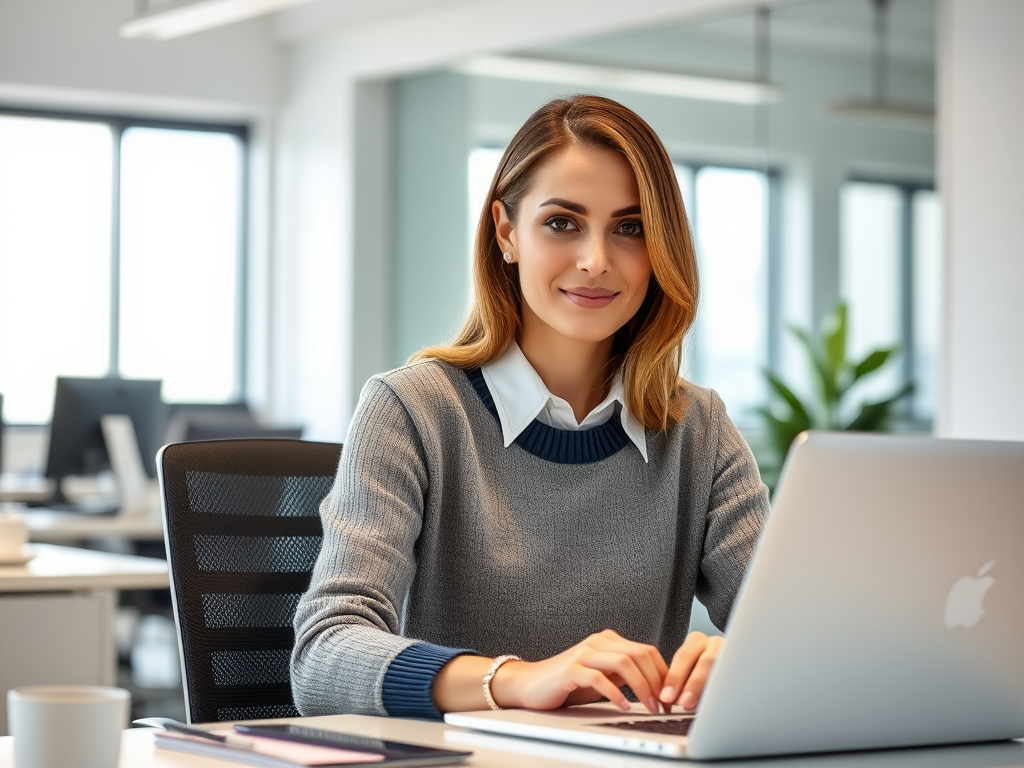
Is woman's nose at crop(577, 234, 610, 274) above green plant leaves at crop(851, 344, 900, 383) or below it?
above

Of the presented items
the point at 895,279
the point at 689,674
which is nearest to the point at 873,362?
the point at 895,279

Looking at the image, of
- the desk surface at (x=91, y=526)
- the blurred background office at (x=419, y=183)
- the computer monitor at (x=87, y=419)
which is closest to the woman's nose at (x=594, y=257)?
the desk surface at (x=91, y=526)

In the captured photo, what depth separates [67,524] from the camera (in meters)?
4.20

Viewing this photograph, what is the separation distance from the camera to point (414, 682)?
4.31ft

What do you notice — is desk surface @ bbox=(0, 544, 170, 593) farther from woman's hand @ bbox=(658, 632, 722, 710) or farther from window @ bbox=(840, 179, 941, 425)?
window @ bbox=(840, 179, 941, 425)

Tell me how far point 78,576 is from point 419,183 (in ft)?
15.0

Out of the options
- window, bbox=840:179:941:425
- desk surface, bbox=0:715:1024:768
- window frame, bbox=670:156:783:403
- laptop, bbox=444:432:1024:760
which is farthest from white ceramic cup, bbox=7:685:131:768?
window frame, bbox=670:156:783:403

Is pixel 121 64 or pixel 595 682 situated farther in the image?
pixel 121 64

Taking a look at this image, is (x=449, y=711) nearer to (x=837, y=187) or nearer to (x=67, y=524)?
(x=67, y=524)

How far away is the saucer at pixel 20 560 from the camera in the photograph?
268 cm

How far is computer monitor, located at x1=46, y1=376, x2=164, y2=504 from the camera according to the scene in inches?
181

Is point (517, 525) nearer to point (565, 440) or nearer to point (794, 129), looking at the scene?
point (565, 440)

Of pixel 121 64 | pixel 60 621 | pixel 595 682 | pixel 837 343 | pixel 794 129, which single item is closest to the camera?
pixel 595 682

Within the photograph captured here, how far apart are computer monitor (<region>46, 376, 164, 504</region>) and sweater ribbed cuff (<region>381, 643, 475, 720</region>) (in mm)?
3494
